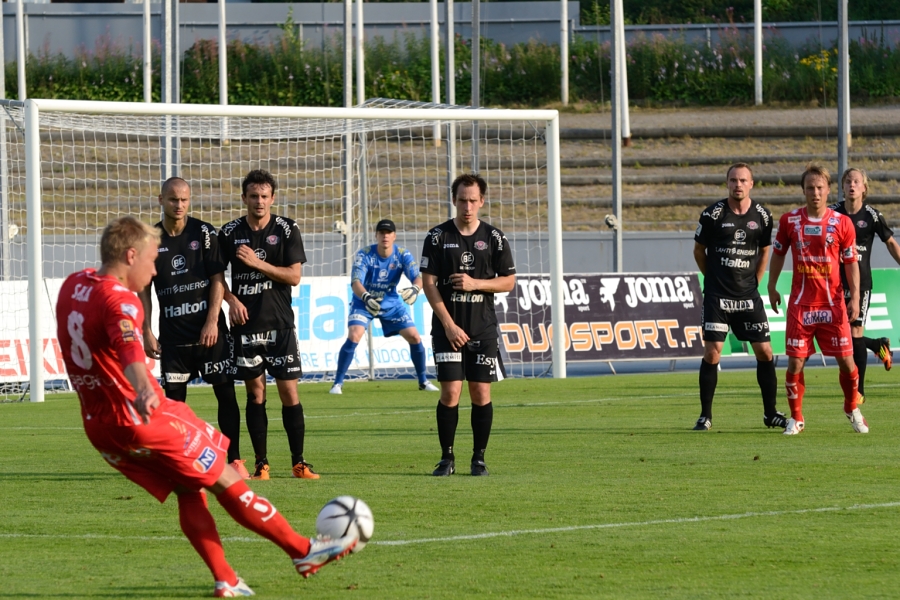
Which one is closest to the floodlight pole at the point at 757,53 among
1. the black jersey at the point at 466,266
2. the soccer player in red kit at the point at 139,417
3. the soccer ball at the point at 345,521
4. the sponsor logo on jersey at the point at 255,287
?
the black jersey at the point at 466,266

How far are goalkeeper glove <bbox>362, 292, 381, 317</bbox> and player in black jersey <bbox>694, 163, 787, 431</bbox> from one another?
5.58m

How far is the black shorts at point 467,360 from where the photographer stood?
9.40 metres

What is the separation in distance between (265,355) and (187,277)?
75cm

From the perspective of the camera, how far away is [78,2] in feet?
145

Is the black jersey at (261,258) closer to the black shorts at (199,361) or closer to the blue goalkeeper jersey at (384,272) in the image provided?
the black shorts at (199,361)

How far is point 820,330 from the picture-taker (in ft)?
37.5

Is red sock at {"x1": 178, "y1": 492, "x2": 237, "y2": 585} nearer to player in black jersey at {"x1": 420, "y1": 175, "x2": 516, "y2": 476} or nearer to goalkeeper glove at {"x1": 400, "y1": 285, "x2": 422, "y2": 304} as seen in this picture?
player in black jersey at {"x1": 420, "y1": 175, "x2": 516, "y2": 476}

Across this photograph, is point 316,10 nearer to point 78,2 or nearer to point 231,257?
point 78,2

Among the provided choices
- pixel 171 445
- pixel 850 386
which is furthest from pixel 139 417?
pixel 850 386

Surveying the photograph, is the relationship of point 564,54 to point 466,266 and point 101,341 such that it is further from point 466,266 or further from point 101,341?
point 101,341

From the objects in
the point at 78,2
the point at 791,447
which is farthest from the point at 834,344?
the point at 78,2

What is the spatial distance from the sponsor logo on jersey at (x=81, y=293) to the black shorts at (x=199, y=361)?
4069mm

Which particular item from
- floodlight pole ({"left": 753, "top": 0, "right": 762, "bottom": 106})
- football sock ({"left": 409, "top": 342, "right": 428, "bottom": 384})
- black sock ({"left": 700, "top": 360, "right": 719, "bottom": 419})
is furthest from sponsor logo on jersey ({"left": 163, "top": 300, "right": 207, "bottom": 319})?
floodlight pole ({"left": 753, "top": 0, "right": 762, "bottom": 106})

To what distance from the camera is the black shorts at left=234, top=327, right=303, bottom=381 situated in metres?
9.59
